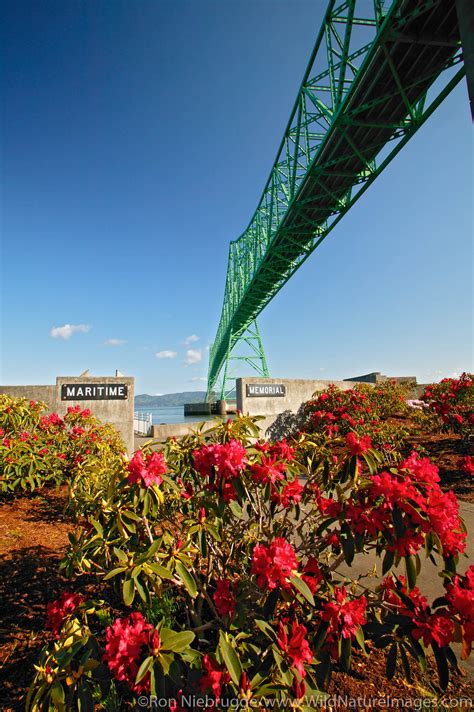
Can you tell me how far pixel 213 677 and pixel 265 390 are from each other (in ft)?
25.3

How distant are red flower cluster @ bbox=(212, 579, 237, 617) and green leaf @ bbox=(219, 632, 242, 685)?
1.14 feet

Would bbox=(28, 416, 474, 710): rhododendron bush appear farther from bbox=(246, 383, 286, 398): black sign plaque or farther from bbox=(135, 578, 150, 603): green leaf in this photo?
bbox=(246, 383, 286, 398): black sign plaque

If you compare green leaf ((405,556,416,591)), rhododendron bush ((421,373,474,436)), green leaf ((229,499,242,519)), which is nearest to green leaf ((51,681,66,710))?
green leaf ((229,499,242,519))

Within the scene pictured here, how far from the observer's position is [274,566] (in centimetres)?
109

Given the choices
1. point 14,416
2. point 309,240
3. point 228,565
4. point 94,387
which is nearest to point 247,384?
point 94,387

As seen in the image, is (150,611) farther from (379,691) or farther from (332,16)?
(332,16)

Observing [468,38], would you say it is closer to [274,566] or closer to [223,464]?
[223,464]

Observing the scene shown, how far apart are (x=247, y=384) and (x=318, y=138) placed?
1156 cm

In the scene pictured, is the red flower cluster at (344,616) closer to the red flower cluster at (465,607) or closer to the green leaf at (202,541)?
the red flower cluster at (465,607)

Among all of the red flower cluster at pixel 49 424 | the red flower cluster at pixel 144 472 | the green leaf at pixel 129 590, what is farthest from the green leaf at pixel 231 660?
the red flower cluster at pixel 49 424

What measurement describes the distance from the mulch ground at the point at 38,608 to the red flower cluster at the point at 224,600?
0.53 metres

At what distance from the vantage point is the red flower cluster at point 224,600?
136 cm

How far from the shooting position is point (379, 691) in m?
1.34

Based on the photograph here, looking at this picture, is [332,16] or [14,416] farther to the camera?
[332,16]
